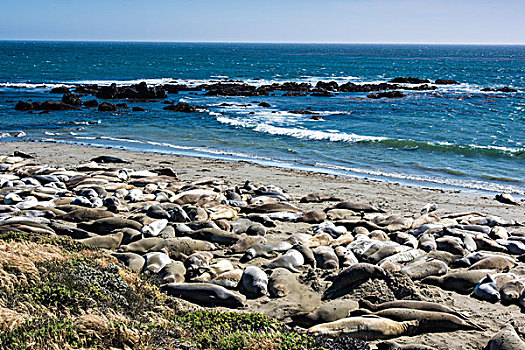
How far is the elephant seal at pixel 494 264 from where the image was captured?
7034 mm

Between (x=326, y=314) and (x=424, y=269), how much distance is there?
2.13 metres

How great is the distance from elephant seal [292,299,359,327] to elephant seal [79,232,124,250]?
3.36m

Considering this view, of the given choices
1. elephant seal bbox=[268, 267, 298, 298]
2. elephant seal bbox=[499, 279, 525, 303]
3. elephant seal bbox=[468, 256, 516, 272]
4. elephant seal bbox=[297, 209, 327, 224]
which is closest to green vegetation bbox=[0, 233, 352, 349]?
elephant seal bbox=[268, 267, 298, 298]

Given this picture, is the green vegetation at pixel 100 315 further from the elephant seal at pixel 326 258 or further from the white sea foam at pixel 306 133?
the white sea foam at pixel 306 133

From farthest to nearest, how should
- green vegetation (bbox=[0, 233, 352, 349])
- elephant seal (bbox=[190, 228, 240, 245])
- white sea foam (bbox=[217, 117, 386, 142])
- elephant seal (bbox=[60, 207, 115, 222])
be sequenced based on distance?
white sea foam (bbox=[217, 117, 386, 142]) < elephant seal (bbox=[60, 207, 115, 222]) < elephant seal (bbox=[190, 228, 240, 245]) < green vegetation (bbox=[0, 233, 352, 349])

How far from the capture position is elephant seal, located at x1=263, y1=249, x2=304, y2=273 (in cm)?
702

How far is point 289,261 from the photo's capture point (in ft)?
23.3

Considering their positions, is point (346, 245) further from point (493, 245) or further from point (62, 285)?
point (62, 285)

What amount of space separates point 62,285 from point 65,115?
2691 centimetres

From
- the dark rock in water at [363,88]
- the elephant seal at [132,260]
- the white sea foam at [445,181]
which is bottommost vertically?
the white sea foam at [445,181]

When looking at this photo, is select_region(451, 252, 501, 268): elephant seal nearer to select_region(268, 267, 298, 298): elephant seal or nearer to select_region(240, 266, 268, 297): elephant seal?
select_region(268, 267, 298, 298): elephant seal

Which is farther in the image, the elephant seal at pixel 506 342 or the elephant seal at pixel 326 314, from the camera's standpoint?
the elephant seal at pixel 326 314

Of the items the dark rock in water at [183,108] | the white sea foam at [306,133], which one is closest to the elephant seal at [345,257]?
the white sea foam at [306,133]

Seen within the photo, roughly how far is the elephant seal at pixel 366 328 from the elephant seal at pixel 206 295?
1.19m
